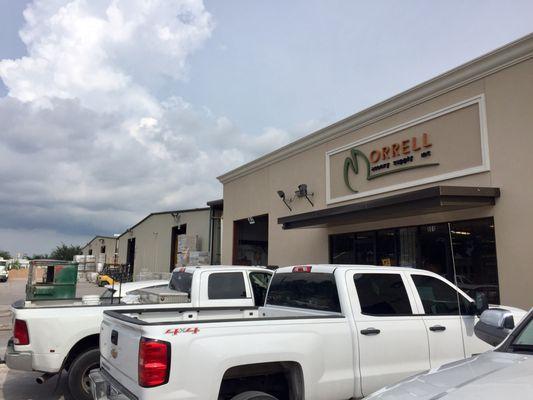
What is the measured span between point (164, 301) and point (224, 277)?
1.21 meters

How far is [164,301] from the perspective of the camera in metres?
7.63

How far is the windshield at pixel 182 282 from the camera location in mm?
8367

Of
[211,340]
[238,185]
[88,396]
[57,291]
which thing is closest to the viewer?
[211,340]

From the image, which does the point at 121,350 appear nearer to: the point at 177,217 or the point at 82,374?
the point at 82,374

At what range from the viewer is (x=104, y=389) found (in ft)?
14.5

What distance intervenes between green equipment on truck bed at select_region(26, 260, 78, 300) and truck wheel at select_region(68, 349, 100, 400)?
3055 millimetres

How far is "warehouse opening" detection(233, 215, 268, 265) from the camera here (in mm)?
20719

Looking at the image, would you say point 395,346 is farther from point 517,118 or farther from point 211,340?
point 517,118

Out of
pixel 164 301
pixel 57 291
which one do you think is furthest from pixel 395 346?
pixel 57 291

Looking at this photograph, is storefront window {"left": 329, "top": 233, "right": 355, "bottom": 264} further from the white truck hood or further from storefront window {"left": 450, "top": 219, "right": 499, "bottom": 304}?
the white truck hood

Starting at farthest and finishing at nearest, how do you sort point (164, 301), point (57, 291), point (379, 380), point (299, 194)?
1. point (299, 194)
2. point (57, 291)
3. point (164, 301)
4. point (379, 380)

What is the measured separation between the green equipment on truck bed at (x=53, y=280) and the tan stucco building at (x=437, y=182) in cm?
664

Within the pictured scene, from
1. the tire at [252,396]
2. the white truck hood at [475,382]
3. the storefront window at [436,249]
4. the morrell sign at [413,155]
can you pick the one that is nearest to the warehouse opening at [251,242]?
the morrell sign at [413,155]

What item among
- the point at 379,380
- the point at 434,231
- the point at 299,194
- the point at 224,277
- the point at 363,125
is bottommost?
the point at 379,380
